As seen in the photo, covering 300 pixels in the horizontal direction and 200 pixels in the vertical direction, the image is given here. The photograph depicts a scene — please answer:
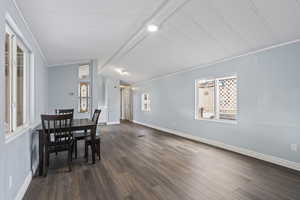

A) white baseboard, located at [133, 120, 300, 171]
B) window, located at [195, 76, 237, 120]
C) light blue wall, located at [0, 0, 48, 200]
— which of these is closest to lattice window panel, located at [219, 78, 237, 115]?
window, located at [195, 76, 237, 120]

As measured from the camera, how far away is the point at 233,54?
3.69 m

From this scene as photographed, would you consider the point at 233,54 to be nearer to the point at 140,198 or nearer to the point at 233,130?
the point at 233,130

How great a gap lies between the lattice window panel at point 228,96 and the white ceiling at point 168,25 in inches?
27.0

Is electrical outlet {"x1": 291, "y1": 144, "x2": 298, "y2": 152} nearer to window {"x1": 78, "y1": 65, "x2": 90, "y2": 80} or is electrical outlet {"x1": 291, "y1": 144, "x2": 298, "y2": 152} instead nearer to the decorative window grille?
the decorative window grille

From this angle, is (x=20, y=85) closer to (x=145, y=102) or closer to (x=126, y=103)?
(x=145, y=102)

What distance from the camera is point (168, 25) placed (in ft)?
10.2

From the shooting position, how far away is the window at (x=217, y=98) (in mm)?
4078

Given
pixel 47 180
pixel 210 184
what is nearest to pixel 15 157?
pixel 47 180

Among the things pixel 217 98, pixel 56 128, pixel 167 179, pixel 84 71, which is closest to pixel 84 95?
pixel 84 71

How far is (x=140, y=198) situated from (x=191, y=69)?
160 inches

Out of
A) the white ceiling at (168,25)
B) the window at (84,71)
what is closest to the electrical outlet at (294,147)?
the white ceiling at (168,25)

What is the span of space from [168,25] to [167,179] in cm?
278

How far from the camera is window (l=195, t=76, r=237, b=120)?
408cm

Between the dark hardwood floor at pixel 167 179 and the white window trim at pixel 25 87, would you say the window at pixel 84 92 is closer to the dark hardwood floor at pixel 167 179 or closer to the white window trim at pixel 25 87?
the dark hardwood floor at pixel 167 179
